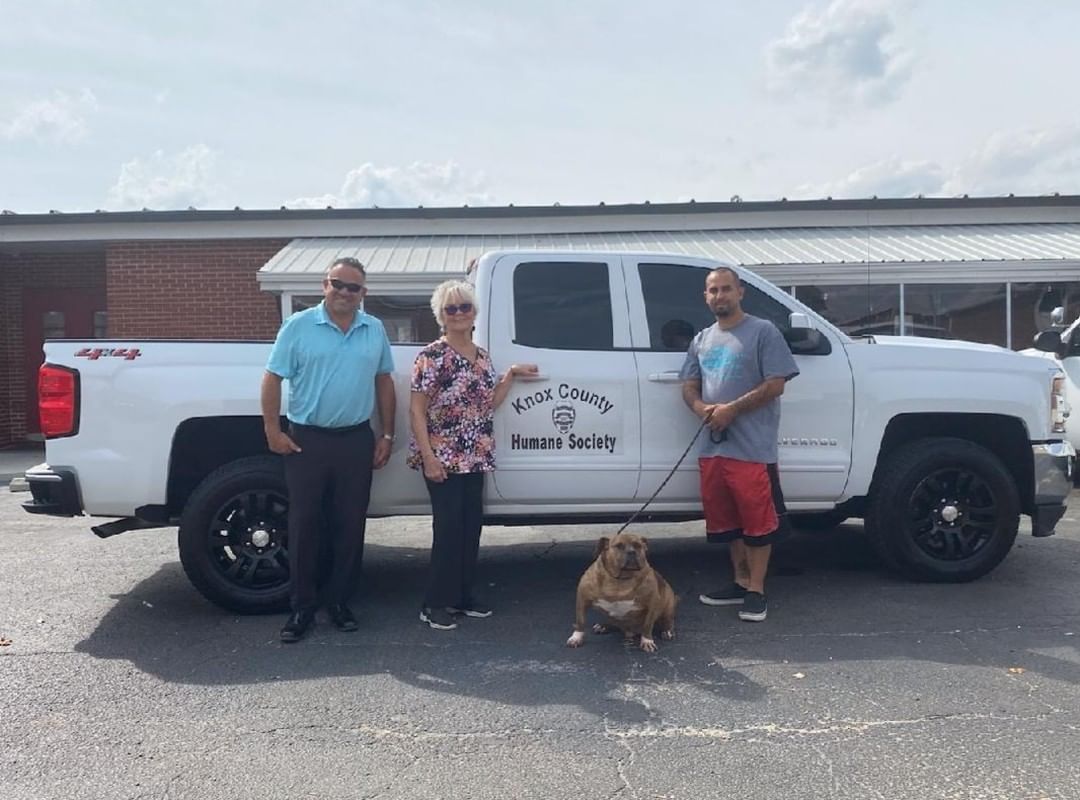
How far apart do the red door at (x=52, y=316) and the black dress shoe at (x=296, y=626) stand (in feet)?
39.6

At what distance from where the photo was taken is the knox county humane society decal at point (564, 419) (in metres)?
5.18

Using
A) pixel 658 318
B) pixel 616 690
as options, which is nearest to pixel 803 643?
pixel 616 690

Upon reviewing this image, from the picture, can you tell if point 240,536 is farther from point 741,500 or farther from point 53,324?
point 53,324

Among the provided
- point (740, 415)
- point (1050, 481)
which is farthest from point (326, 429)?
point (1050, 481)

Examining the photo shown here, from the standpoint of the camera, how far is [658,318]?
17.8 feet

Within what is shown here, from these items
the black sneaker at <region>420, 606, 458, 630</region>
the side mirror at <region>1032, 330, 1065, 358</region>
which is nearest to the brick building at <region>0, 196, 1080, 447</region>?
the side mirror at <region>1032, 330, 1065, 358</region>

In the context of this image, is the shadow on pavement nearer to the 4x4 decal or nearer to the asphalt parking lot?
the asphalt parking lot

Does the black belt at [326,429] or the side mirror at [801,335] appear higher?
the side mirror at [801,335]

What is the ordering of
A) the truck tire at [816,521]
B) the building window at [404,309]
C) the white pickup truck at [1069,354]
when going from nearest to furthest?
the truck tire at [816,521]
the white pickup truck at [1069,354]
the building window at [404,309]

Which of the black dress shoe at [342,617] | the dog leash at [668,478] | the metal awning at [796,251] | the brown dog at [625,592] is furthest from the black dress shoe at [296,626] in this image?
the metal awning at [796,251]

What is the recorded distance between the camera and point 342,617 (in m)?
4.92

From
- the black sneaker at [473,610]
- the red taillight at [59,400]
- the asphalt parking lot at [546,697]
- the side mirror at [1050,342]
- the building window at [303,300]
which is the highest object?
the building window at [303,300]

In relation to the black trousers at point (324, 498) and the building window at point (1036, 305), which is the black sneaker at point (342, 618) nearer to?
the black trousers at point (324, 498)

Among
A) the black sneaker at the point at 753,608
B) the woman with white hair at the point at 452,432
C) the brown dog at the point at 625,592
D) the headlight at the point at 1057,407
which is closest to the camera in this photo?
the brown dog at the point at 625,592
